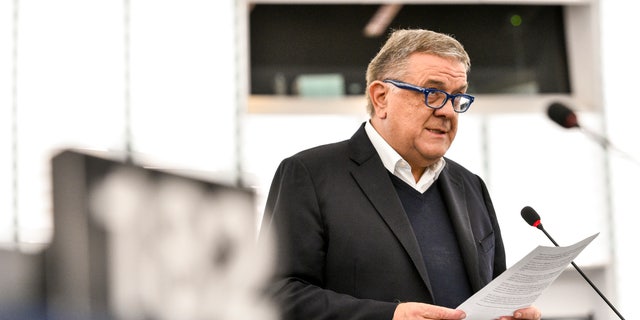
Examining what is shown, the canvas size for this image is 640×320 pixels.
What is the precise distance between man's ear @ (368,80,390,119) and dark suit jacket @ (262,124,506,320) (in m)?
0.12

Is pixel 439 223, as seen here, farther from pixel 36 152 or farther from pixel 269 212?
pixel 36 152

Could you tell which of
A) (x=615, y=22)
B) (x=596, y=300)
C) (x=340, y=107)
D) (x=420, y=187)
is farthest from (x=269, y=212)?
(x=615, y=22)

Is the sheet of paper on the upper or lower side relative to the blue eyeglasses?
lower

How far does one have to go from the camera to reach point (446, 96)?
83.4 inches

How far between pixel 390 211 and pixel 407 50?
15.8 inches

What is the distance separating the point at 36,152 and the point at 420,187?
523cm

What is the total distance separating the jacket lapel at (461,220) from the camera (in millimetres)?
2084

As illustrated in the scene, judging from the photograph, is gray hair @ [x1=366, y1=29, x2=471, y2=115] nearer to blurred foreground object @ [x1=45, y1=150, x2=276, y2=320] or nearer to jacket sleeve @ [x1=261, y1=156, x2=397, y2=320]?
jacket sleeve @ [x1=261, y1=156, x2=397, y2=320]

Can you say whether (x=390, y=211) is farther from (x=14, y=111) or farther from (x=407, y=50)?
(x=14, y=111)

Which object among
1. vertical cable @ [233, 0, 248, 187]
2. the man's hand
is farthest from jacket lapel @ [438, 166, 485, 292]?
vertical cable @ [233, 0, 248, 187]

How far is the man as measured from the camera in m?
1.99

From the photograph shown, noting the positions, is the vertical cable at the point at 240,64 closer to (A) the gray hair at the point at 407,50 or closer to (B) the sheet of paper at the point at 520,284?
(A) the gray hair at the point at 407,50

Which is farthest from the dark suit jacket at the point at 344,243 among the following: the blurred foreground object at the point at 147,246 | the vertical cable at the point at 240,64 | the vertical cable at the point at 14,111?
the vertical cable at the point at 14,111

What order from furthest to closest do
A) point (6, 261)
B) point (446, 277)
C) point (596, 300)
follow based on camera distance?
1. point (596, 300)
2. point (446, 277)
3. point (6, 261)
